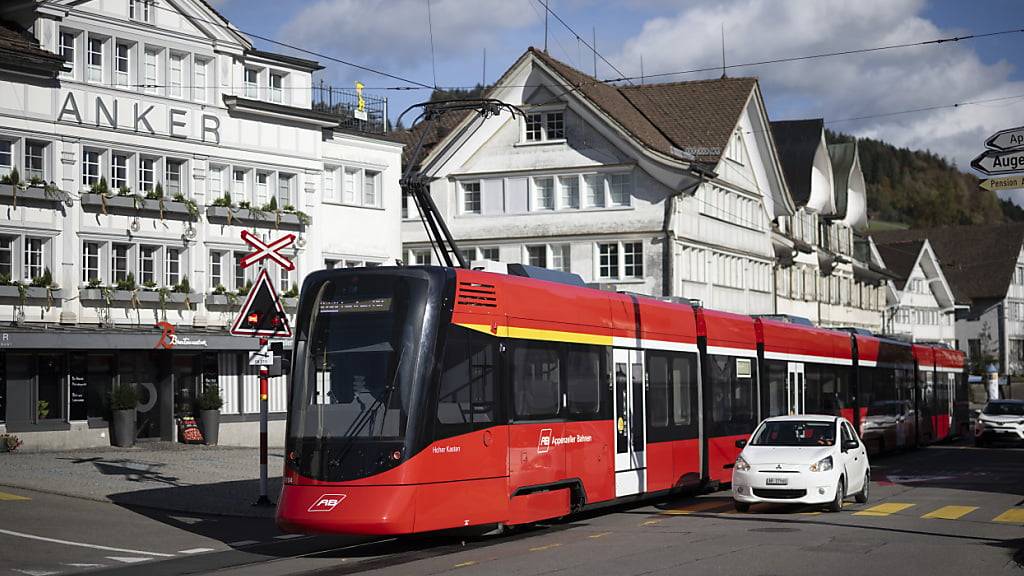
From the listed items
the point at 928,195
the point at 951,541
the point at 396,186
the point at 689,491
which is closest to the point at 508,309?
the point at 951,541

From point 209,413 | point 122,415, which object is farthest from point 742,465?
point 209,413

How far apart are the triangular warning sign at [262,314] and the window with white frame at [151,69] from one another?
17.7 meters

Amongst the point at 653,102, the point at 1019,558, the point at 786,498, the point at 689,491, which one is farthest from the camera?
the point at 653,102

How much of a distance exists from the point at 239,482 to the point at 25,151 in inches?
495

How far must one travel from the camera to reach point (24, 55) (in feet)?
110

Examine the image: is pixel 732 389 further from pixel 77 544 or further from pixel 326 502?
pixel 77 544

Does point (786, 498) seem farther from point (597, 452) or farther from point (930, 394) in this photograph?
point (930, 394)

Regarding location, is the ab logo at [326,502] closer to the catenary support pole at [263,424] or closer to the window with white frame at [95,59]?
the catenary support pole at [263,424]

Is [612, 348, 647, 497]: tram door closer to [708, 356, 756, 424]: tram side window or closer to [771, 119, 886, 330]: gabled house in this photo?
[708, 356, 756, 424]: tram side window

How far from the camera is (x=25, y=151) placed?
3406 centimetres

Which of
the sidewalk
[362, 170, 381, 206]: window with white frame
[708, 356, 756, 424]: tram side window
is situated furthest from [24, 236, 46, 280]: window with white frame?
[708, 356, 756, 424]: tram side window

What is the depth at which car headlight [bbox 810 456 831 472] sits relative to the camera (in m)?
21.5

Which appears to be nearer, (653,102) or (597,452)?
(597,452)

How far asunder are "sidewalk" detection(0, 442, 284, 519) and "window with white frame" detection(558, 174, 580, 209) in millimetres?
22333
